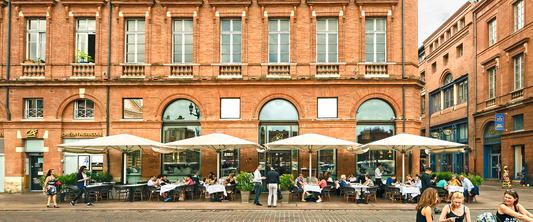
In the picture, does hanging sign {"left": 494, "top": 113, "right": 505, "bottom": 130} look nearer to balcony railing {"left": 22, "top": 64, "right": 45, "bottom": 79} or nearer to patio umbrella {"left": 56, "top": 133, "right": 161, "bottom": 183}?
patio umbrella {"left": 56, "top": 133, "right": 161, "bottom": 183}

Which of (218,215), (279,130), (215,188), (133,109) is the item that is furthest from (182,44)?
(218,215)

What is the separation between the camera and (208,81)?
2066cm

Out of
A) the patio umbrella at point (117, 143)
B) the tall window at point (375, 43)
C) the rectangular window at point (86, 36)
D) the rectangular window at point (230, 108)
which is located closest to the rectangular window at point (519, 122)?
the tall window at point (375, 43)

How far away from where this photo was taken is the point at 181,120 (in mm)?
20984

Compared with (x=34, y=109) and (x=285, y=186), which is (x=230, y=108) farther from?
(x=34, y=109)

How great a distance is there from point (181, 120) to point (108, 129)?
368 centimetres

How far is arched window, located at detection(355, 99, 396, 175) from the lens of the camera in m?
20.5

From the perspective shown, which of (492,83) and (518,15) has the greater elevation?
(518,15)

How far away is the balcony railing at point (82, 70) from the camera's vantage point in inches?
835

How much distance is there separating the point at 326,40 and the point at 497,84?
17.9m

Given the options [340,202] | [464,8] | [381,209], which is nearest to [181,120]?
[340,202]

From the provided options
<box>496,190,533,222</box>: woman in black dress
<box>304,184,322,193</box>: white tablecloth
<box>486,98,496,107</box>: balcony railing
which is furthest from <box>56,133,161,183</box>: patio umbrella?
<box>486,98,496,107</box>: balcony railing

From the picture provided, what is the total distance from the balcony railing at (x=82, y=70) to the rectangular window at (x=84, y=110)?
132 centimetres

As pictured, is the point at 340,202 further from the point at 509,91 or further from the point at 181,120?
the point at 509,91
